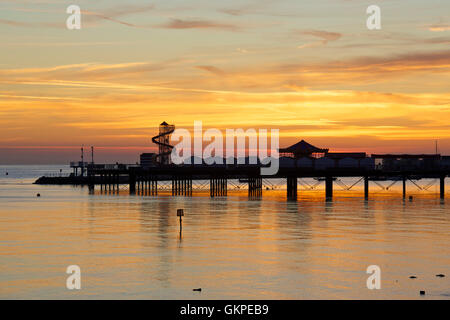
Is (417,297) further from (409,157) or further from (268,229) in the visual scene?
(409,157)

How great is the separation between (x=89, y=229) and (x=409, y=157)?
102247mm

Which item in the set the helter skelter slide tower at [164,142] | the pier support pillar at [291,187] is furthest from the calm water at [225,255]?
the helter skelter slide tower at [164,142]

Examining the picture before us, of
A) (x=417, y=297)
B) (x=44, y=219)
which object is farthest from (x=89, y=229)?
(x=417, y=297)

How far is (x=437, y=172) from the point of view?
13038 centimetres

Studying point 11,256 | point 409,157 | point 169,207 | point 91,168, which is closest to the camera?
point 11,256

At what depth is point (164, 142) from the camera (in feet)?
558

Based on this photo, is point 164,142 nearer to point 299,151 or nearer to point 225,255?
point 299,151

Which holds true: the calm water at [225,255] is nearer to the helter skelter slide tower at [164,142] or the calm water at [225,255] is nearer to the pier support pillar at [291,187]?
the pier support pillar at [291,187]

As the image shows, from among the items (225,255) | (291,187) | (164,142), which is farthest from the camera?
(164,142)

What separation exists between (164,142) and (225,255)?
121 metres

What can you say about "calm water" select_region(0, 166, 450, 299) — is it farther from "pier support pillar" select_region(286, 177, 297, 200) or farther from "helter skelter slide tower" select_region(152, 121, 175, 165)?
"helter skelter slide tower" select_region(152, 121, 175, 165)

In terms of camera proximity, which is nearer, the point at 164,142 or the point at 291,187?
the point at 291,187

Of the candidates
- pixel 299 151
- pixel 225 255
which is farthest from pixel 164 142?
pixel 225 255
